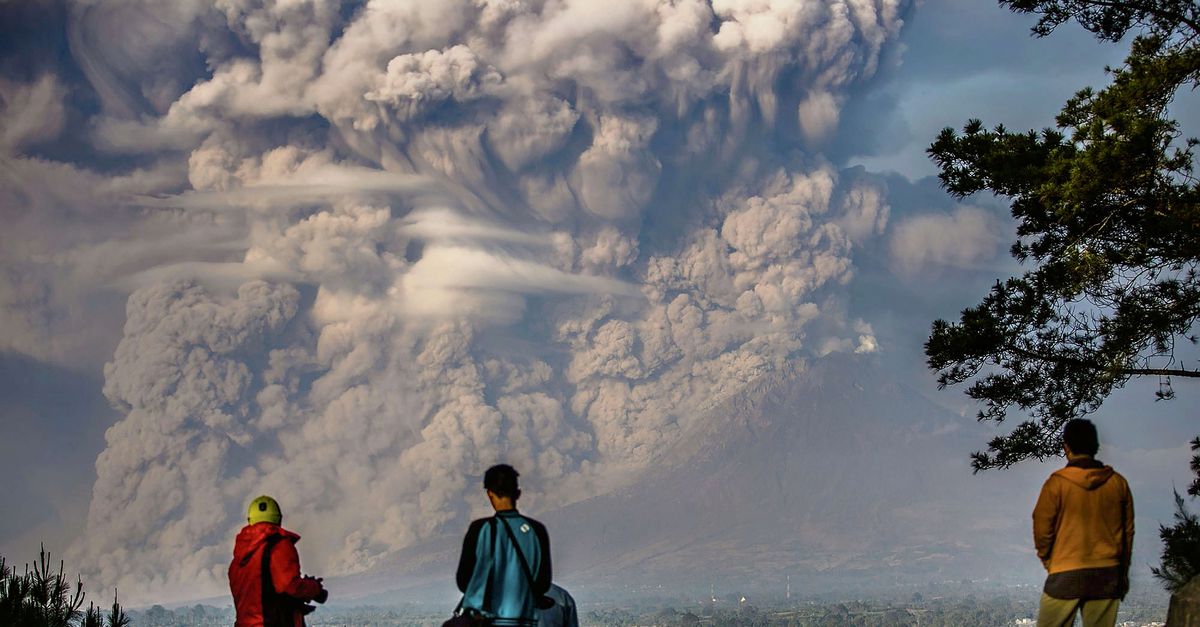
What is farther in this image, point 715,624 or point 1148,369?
point 715,624

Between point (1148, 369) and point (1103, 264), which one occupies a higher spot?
point (1103, 264)

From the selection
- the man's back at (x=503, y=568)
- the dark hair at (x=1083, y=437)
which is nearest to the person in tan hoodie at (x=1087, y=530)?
the dark hair at (x=1083, y=437)

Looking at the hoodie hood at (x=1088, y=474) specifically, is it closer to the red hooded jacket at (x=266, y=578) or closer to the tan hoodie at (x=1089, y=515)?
the tan hoodie at (x=1089, y=515)

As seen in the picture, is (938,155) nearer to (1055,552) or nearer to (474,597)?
(1055,552)

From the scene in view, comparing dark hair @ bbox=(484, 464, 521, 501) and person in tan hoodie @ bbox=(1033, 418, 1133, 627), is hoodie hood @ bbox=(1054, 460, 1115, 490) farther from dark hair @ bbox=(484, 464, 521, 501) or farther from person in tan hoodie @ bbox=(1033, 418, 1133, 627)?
dark hair @ bbox=(484, 464, 521, 501)

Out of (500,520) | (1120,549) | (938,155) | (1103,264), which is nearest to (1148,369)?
(1103,264)
